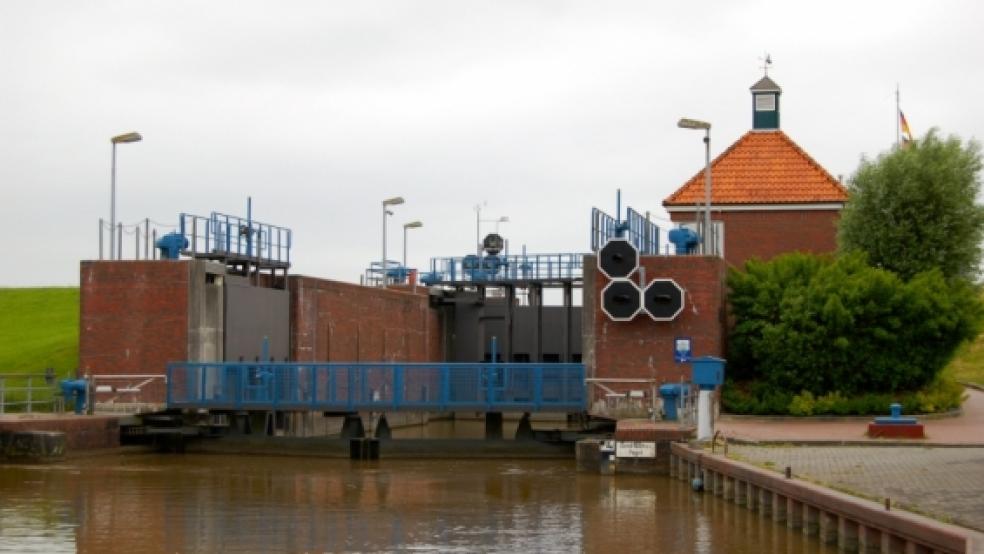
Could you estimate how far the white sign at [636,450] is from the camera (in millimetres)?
31094

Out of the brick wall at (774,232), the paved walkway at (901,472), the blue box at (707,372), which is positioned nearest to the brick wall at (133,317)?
the blue box at (707,372)

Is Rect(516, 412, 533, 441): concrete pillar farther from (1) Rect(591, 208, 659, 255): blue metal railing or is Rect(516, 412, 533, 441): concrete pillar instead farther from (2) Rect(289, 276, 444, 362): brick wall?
(2) Rect(289, 276, 444, 362): brick wall

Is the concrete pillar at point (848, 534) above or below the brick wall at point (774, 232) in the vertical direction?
below

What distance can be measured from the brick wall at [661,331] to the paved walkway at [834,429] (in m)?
2.15

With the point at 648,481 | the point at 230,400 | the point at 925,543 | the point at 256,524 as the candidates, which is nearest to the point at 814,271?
the point at 648,481

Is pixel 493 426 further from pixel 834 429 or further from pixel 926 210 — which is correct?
pixel 926 210

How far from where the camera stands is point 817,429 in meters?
35.2

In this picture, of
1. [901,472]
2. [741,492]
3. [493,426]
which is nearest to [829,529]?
[901,472]

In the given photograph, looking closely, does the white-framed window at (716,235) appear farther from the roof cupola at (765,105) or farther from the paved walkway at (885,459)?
the paved walkway at (885,459)

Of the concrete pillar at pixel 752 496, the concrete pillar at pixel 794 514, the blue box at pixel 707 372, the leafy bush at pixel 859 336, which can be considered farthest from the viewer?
the leafy bush at pixel 859 336

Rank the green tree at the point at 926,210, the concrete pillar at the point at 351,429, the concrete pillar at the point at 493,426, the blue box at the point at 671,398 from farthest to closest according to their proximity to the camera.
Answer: the green tree at the point at 926,210
the concrete pillar at the point at 351,429
the concrete pillar at the point at 493,426
the blue box at the point at 671,398

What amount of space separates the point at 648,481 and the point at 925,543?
14.6 meters

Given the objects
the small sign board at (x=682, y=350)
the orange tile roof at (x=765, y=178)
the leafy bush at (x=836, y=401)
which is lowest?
the leafy bush at (x=836, y=401)

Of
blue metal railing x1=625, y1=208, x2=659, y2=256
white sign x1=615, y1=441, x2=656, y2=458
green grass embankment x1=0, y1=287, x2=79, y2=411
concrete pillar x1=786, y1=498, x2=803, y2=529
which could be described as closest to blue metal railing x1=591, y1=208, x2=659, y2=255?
blue metal railing x1=625, y1=208, x2=659, y2=256
